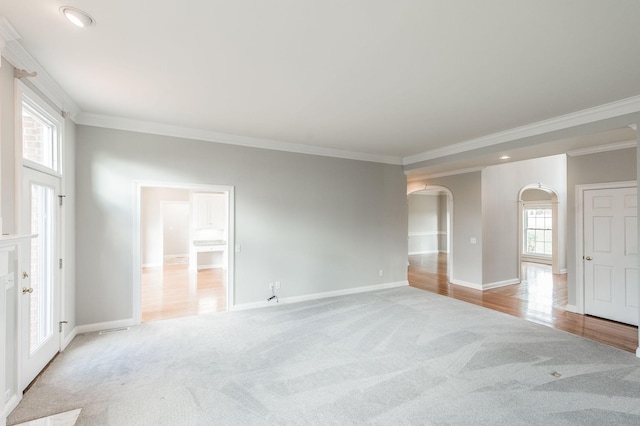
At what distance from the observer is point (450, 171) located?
22.2 ft

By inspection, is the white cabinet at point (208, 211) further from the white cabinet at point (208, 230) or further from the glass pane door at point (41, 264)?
the glass pane door at point (41, 264)

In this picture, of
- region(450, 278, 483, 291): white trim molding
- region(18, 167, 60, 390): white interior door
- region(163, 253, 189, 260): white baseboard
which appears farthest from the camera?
region(163, 253, 189, 260): white baseboard

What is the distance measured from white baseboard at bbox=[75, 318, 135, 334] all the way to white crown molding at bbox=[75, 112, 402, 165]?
2553 millimetres

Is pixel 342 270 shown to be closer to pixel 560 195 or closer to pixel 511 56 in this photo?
pixel 511 56

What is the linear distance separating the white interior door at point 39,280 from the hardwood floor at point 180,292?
1328 mm

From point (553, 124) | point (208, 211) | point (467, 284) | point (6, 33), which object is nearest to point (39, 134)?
point (6, 33)

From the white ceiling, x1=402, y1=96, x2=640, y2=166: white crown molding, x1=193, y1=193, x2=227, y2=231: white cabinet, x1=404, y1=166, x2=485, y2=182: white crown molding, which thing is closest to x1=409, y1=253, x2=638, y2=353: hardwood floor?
x1=404, y1=166, x2=485, y2=182: white crown molding

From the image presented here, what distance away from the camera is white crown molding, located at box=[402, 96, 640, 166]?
126 inches

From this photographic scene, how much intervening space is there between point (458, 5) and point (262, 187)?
12.1ft

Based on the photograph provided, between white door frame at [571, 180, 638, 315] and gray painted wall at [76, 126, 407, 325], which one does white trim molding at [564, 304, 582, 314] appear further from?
gray painted wall at [76, 126, 407, 325]

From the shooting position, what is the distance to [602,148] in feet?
14.4

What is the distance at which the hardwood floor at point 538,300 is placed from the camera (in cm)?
384

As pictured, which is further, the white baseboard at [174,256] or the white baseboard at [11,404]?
the white baseboard at [174,256]

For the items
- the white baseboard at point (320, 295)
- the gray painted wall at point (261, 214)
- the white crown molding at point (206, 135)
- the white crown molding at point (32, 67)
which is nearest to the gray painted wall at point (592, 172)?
the gray painted wall at point (261, 214)
